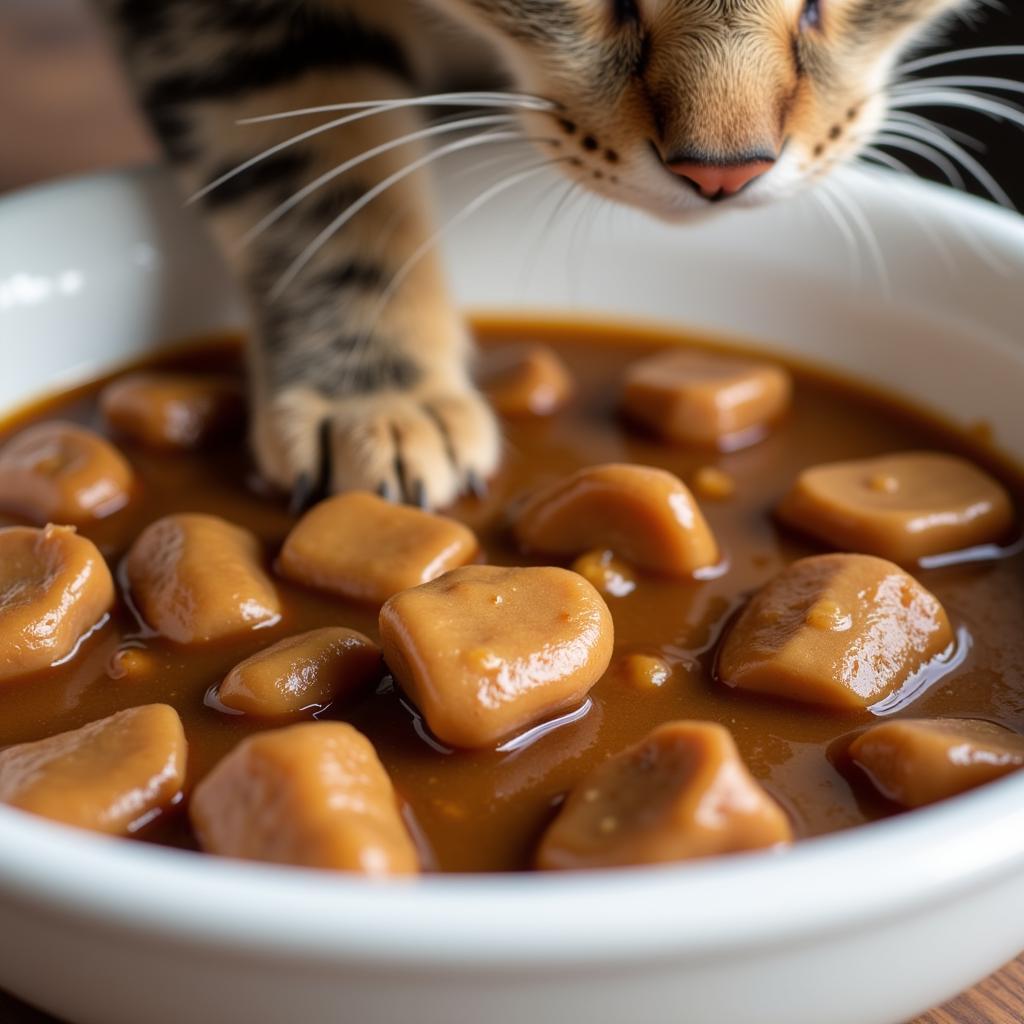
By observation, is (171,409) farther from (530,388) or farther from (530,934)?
(530,934)

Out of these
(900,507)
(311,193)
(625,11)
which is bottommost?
(900,507)

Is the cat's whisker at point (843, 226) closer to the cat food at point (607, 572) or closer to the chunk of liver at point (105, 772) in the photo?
the cat food at point (607, 572)

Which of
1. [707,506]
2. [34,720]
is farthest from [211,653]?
[707,506]

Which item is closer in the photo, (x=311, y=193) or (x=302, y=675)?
(x=302, y=675)

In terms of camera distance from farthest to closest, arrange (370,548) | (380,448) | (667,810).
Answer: (380,448), (370,548), (667,810)

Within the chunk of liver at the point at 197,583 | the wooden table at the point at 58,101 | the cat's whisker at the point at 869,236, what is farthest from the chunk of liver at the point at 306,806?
the wooden table at the point at 58,101

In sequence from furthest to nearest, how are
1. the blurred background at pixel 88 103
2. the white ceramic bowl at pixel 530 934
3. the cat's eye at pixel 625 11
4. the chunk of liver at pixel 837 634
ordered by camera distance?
the blurred background at pixel 88 103 < the cat's eye at pixel 625 11 < the chunk of liver at pixel 837 634 < the white ceramic bowl at pixel 530 934

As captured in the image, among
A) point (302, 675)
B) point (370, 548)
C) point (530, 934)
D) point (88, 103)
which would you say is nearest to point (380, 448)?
point (370, 548)
